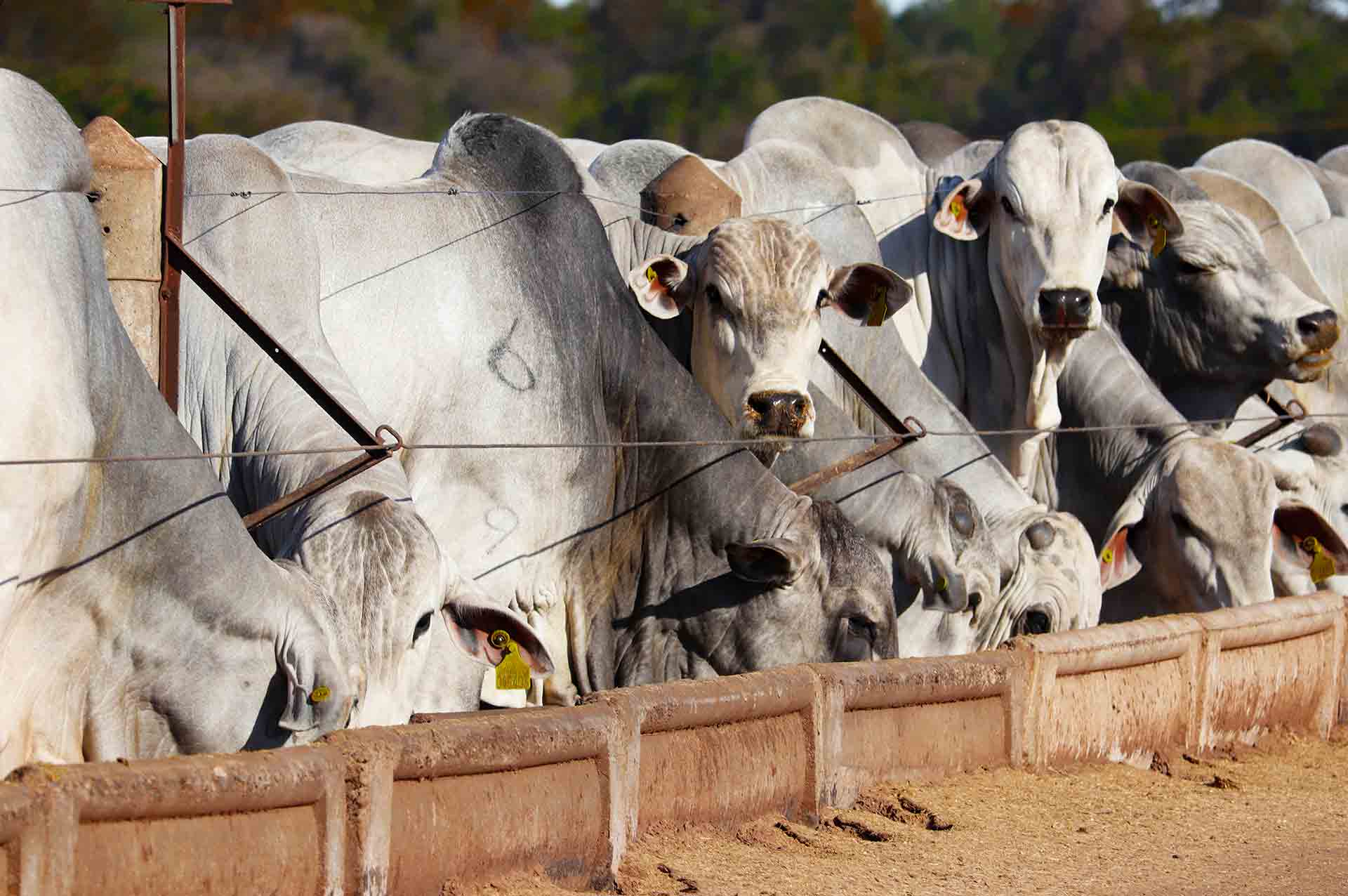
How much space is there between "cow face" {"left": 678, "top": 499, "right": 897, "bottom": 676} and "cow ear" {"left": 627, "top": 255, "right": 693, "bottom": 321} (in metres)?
0.91

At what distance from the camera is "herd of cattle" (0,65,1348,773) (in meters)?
4.96

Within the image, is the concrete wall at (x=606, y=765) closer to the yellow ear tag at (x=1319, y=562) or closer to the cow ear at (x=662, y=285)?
the yellow ear tag at (x=1319, y=562)

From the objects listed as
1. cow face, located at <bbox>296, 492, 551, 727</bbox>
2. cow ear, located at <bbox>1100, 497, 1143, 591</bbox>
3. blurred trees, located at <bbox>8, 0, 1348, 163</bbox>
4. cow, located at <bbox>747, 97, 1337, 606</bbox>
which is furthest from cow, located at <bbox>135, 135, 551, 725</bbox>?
blurred trees, located at <bbox>8, 0, 1348, 163</bbox>

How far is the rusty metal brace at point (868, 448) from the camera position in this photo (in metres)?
7.30

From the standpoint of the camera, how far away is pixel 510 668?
18.8ft

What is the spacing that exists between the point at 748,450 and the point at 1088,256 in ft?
6.43

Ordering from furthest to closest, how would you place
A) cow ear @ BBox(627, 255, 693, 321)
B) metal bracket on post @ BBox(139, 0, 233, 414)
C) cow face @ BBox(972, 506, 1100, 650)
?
1. cow face @ BBox(972, 506, 1100, 650)
2. cow ear @ BBox(627, 255, 693, 321)
3. metal bracket on post @ BBox(139, 0, 233, 414)

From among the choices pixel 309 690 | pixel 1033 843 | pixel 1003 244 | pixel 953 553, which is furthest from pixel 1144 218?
pixel 309 690

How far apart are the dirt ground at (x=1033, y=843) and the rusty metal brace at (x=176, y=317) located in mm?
1335

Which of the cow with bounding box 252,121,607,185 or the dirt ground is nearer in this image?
the dirt ground

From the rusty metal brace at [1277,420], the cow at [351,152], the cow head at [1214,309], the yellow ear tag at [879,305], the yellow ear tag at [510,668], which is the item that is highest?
the cow at [351,152]

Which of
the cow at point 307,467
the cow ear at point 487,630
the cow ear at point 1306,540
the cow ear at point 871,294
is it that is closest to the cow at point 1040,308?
the cow ear at point 1306,540

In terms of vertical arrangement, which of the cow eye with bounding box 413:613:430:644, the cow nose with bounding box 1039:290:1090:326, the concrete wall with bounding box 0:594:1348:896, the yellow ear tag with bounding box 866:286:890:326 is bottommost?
the concrete wall with bounding box 0:594:1348:896

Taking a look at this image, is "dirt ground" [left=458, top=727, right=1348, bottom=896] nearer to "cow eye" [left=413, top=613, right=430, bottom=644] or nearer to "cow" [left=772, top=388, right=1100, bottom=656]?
"cow eye" [left=413, top=613, right=430, bottom=644]
